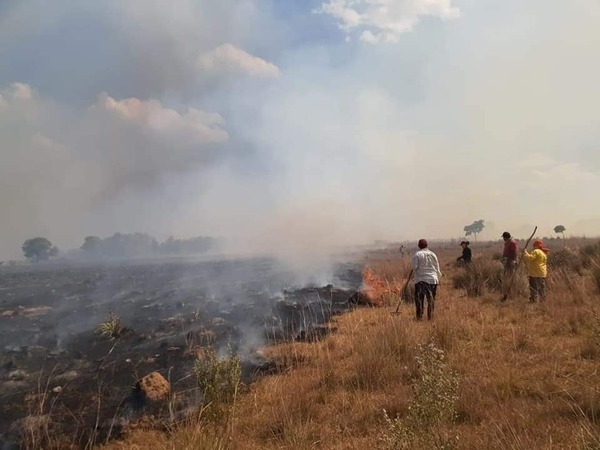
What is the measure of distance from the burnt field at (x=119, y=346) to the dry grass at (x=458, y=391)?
4.24 ft

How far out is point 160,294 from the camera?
2519 centimetres

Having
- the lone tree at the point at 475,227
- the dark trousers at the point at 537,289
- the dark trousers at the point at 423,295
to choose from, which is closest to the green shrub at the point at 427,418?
the dark trousers at the point at 423,295

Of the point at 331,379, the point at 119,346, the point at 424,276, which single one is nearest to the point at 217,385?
the point at 331,379

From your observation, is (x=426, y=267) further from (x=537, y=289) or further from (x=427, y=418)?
(x=427, y=418)

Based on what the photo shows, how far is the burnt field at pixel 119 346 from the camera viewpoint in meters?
7.51

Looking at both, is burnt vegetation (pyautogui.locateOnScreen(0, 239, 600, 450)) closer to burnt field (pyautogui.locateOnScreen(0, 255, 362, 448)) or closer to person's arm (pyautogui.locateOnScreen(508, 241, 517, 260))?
burnt field (pyautogui.locateOnScreen(0, 255, 362, 448))

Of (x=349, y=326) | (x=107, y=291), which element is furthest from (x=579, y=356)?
(x=107, y=291)

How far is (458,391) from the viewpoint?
18.0 ft

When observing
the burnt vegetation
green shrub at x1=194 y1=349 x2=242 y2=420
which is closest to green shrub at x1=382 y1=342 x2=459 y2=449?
the burnt vegetation

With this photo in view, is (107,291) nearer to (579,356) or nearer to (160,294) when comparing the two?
(160,294)

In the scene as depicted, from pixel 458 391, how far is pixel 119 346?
417 inches

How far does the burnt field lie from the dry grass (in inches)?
50.9

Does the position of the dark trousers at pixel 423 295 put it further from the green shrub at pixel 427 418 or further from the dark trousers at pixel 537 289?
the green shrub at pixel 427 418

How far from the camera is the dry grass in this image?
4.26m
